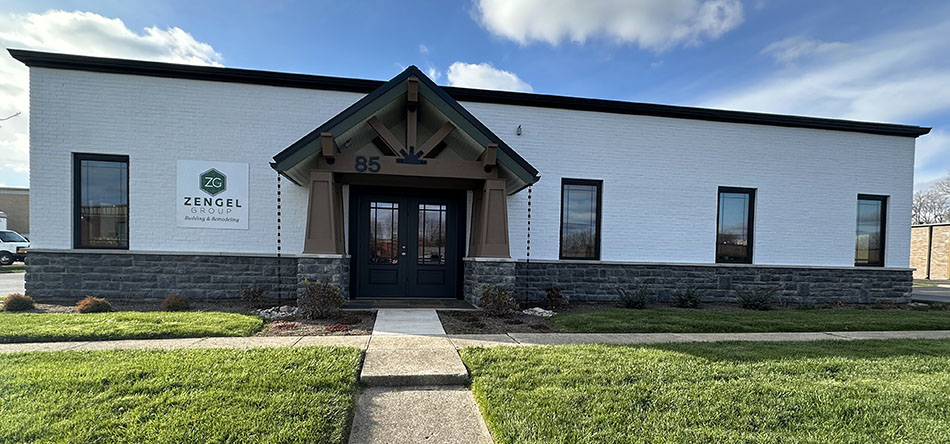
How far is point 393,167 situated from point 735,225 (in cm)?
912

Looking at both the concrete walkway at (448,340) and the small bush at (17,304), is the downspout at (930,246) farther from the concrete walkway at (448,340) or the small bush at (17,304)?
the small bush at (17,304)

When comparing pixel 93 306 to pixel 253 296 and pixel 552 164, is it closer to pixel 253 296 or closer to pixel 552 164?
pixel 253 296

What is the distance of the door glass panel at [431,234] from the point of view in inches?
363

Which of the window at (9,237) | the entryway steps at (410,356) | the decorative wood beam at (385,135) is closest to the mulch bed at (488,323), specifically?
the entryway steps at (410,356)

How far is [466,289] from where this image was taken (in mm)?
8828

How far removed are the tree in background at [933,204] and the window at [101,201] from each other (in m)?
60.9

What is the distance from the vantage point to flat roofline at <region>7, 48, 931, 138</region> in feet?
26.3

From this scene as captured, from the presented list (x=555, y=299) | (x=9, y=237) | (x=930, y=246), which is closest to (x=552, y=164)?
(x=555, y=299)

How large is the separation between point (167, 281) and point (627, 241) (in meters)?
10.7

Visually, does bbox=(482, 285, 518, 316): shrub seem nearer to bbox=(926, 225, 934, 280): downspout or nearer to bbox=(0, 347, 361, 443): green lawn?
bbox=(0, 347, 361, 443): green lawn

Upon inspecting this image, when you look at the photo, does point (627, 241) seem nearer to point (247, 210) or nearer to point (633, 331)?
point (633, 331)

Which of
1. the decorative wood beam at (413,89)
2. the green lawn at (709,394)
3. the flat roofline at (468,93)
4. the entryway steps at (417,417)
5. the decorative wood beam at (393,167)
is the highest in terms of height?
the flat roofline at (468,93)

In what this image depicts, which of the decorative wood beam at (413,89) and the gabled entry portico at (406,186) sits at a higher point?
the decorative wood beam at (413,89)

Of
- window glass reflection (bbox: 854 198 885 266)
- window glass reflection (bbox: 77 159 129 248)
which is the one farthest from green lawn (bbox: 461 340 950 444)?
window glass reflection (bbox: 77 159 129 248)
